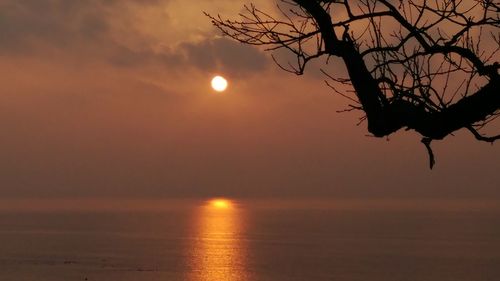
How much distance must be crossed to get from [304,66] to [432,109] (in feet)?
3.28

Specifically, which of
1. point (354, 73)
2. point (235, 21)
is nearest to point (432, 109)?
point (354, 73)

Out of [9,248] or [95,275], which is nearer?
[95,275]

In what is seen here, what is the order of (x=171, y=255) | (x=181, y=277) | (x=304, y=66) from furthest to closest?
(x=171, y=255), (x=181, y=277), (x=304, y=66)

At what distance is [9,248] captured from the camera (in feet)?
432

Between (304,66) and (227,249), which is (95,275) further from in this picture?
(304,66)

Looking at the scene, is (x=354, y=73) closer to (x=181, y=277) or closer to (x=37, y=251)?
(x=181, y=277)

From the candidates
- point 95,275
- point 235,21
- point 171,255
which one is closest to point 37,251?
point 171,255

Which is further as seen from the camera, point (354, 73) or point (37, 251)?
point (37, 251)

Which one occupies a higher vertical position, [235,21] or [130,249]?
[130,249]

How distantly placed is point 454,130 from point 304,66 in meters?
1.19

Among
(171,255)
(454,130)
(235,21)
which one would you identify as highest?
(171,255)

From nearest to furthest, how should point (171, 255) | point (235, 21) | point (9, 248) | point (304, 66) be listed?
point (304, 66)
point (235, 21)
point (171, 255)
point (9, 248)

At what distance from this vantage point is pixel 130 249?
133375mm

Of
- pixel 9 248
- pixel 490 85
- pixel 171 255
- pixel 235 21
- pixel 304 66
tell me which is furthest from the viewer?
pixel 9 248
